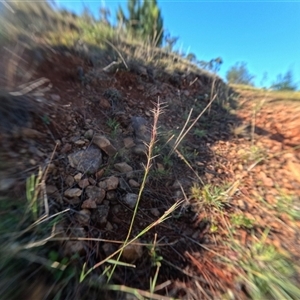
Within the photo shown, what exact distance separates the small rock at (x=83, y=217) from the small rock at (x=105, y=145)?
0.46 metres

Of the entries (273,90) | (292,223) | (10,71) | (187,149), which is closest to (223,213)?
(292,223)

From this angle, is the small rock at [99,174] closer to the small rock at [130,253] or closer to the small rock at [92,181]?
the small rock at [92,181]

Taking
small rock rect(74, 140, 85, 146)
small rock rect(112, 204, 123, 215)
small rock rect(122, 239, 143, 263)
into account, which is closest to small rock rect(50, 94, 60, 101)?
small rock rect(74, 140, 85, 146)

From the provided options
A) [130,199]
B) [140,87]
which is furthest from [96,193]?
[140,87]

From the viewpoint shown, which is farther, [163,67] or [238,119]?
[163,67]

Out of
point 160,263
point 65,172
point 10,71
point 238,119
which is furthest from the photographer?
point 238,119

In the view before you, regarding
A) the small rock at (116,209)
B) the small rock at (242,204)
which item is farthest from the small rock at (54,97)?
the small rock at (242,204)

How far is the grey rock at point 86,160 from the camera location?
4.42 feet

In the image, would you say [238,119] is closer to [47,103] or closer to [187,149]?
[187,149]

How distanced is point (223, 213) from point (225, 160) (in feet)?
2.05

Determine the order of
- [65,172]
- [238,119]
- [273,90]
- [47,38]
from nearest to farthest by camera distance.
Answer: [65,172] → [47,38] → [238,119] → [273,90]

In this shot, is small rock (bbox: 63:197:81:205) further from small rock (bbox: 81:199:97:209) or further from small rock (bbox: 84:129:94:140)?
small rock (bbox: 84:129:94:140)

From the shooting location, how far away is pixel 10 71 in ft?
5.18

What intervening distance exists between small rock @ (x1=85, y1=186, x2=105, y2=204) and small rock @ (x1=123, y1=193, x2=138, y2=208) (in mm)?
135
